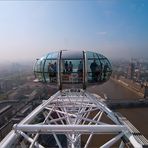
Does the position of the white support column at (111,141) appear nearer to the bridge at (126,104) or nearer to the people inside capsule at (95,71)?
the people inside capsule at (95,71)

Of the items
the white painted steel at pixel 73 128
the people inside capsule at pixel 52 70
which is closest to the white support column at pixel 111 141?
the white painted steel at pixel 73 128

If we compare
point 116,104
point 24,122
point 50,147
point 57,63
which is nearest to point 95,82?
point 57,63

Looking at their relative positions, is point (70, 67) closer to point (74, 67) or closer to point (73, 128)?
point (74, 67)

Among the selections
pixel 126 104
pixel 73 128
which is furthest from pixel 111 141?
pixel 126 104

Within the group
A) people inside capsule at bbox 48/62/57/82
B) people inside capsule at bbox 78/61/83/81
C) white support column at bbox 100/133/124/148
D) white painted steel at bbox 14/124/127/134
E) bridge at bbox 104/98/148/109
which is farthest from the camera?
bridge at bbox 104/98/148/109

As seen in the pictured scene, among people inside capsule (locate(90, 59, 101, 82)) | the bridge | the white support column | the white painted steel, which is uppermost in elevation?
people inside capsule (locate(90, 59, 101, 82))

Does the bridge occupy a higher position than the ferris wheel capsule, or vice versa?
the ferris wheel capsule

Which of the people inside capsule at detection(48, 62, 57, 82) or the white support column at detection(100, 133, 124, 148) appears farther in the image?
the people inside capsule at detection(48, 62, 57, 82)

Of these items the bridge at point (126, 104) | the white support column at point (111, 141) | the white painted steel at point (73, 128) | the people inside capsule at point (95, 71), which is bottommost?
the bridge at point (126, 104)

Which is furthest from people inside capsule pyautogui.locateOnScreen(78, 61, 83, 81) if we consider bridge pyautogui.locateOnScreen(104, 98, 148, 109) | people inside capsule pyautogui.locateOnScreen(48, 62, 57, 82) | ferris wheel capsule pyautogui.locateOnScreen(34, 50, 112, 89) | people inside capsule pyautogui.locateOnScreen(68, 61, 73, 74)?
bridge pyautogui.locateOnScreen(104, 98, 148, 109)

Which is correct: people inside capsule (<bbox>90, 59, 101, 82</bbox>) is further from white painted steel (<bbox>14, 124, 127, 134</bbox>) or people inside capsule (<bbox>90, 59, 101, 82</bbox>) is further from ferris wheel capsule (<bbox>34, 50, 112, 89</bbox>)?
white painted steel (<bbox>14, 124, 127, 134</bbox>)

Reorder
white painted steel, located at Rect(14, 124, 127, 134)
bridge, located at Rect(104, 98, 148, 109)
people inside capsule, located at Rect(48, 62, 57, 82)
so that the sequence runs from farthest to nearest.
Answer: bridge, located at Rect(104, 98, 148, 109)
people inside capsule, located at Rect(48, 62, 57, 82)
white painted steel, located at Rect(14, 124, 127, 134)

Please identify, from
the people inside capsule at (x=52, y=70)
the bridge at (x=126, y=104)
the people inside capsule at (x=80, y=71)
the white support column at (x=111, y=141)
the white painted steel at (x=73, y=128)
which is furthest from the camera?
the bridge at (x=126, y=104)
